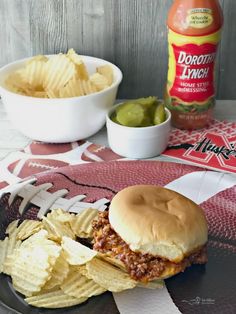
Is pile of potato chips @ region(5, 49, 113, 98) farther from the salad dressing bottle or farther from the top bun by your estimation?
the top bun

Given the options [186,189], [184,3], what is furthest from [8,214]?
[184,3]

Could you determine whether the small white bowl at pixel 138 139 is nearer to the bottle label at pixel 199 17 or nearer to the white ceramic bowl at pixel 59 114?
the white ceramic bowl at pixel 59 114

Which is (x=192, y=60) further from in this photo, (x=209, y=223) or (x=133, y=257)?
(x=133, y=257)

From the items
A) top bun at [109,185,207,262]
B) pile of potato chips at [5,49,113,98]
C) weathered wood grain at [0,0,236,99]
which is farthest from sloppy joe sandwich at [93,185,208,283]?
weathered wood grain at [0,0,236,99]

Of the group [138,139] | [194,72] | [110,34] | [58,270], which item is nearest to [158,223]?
[58,270]

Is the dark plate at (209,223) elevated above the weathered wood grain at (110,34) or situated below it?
below

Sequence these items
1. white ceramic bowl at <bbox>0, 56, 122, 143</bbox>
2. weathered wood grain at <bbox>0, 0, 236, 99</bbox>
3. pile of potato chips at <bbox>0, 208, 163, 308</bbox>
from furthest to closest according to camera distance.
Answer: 1. weathered wood grain at <bbox>0, 0, 236, 99</bbox>
2. white ceramic bowl at <bbox>0, 56, 122, 143</bbox>
3. pile of potato chips at <bbox>0, 208, 163, 308</bbox>

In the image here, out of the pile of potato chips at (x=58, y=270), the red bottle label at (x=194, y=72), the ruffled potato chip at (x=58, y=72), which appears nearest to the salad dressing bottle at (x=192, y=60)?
the red bottle label at (x=194, y=72)
